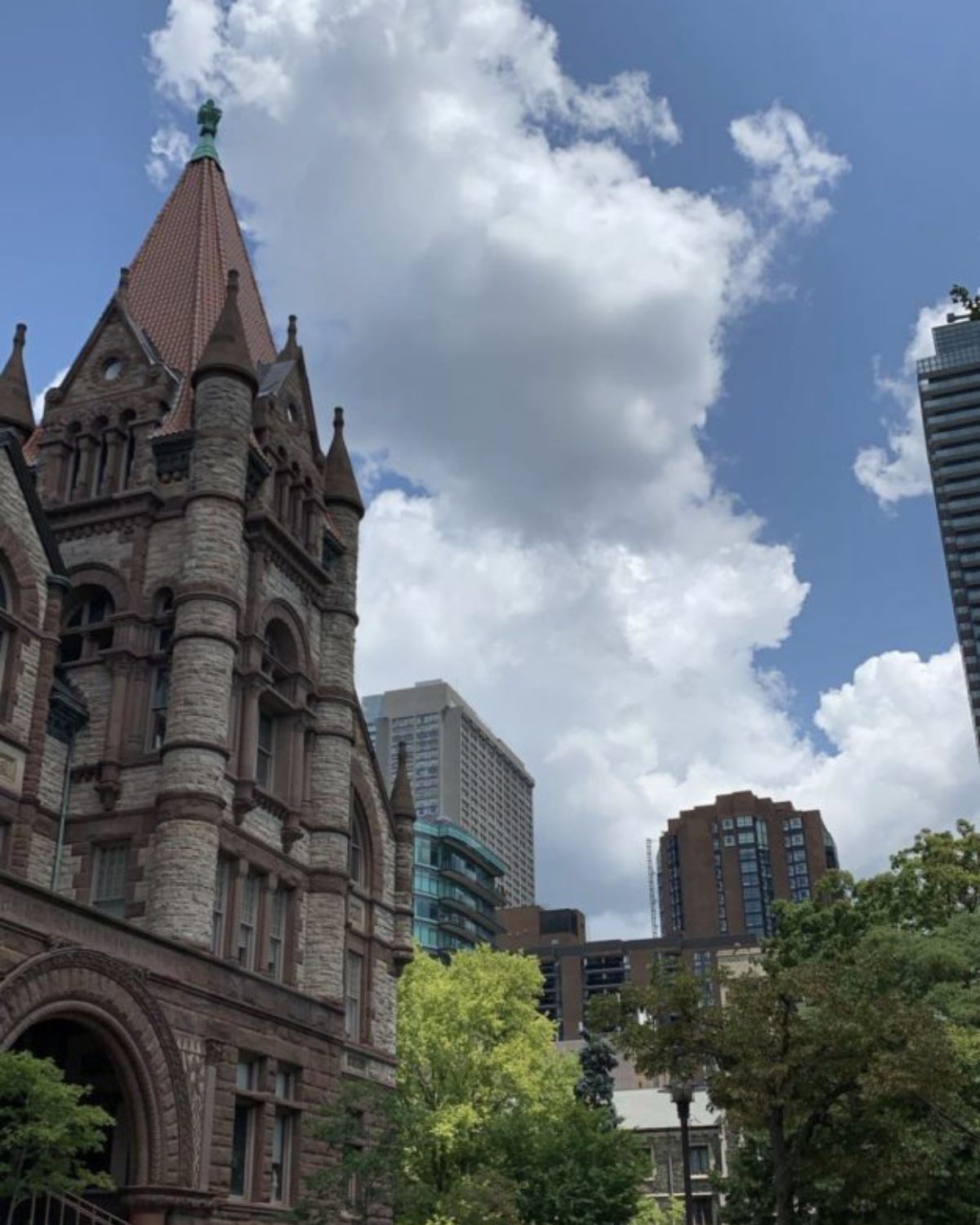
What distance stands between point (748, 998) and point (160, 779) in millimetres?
14456

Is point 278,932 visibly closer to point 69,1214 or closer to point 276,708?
point 276,708

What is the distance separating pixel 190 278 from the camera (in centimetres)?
4225

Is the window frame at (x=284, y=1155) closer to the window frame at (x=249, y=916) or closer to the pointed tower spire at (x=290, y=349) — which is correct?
the window frame at (x=249, y=916)

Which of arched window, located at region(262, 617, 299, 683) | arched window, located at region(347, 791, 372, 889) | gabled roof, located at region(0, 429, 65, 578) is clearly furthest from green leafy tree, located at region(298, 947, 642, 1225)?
gabled roof, located at region(0, 429, 65, 578)

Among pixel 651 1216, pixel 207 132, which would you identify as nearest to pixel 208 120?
pixel 207 132

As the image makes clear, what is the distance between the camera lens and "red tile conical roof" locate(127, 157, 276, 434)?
A: 132ft

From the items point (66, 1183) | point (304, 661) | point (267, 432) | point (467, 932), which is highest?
point (467, 932)

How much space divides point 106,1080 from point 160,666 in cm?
1053

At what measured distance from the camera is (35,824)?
105 feet

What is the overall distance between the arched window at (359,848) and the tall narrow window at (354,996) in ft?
7.79

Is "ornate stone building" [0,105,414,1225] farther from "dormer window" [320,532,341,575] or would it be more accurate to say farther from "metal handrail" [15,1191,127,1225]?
"metal handrail" [15,1191,127,1225]

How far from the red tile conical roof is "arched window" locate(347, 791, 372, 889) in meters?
12.8

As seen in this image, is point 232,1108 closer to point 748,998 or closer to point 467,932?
point 748,998

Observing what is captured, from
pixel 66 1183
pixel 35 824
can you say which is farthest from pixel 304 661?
pixel 66 1183
